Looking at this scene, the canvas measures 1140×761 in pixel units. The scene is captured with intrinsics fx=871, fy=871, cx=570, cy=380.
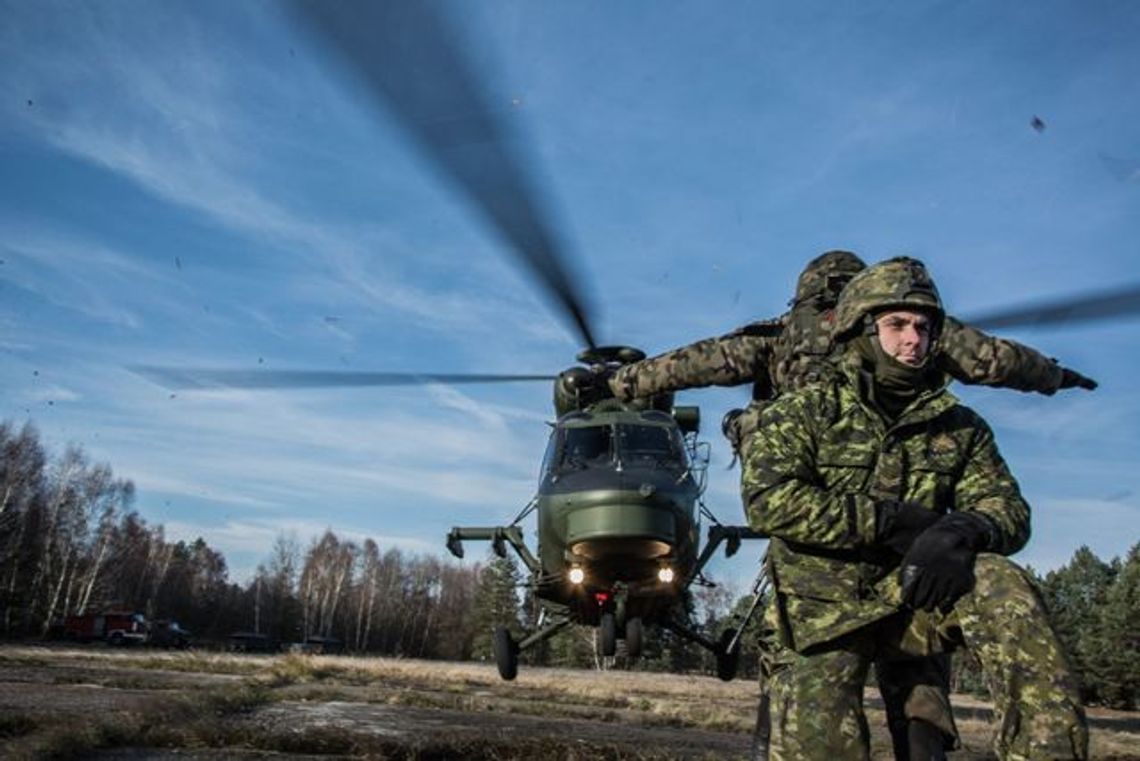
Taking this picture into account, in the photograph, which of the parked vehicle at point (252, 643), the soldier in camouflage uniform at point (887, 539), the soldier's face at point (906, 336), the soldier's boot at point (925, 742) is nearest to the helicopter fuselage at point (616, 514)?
the soldier in camouflage uniform at point (887, 539)

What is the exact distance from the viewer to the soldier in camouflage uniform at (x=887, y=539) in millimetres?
2475

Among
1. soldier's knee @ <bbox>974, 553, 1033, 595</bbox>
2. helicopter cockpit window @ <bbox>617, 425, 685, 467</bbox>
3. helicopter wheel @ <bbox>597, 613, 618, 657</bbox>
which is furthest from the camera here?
helicopter cockpit window @ <bbox>617, 425, 685, 467</bbox>

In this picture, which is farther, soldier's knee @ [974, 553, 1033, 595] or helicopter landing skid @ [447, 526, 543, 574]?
helicopter landing skid @ [447, 526, 543, 574]

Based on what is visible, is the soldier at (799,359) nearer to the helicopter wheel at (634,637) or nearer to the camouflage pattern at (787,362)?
the camouflage pattern at (787,362)

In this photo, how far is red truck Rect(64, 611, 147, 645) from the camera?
3969 centimetres

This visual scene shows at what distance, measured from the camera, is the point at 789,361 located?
16.0 feet

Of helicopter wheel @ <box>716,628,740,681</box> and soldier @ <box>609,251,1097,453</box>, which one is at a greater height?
soldier @ <box>609,251,1097,453</box>

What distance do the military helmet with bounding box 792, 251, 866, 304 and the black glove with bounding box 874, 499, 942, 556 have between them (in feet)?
7.30

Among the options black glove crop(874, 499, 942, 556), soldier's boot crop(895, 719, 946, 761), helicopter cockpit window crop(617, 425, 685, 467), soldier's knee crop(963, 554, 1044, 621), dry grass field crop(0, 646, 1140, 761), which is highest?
helicopter cockpit window crop(617, 425, 685, 467)

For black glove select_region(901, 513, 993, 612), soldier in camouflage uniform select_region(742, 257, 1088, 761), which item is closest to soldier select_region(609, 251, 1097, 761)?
soldier in camouflage uniform select_region(742, 257, 1088, 761)

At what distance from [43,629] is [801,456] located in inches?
2046

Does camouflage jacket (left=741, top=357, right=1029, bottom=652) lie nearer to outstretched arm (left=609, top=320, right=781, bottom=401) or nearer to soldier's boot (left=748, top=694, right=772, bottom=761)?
soldier's boot (left=748, top=694, right=772, bottom=761)

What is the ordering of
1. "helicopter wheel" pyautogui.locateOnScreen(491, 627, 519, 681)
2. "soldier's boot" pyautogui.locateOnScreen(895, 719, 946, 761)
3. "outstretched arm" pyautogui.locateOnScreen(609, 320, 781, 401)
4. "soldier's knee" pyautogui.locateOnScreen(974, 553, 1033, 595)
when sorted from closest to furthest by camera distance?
1. "soldier's knee" pyautogui.locateOnScreen(974, 553, 1033, 595)
2. "soldier's boot" pyautogui.locateOnScreen(895, 719, 946, 761)
3. "outstretched arm" pyautogui.locateOnScreen(609, 320, 781, 401)
4. "helicopter wheel" pyautogui.locateOnScreen(491, 627, 519, 681)

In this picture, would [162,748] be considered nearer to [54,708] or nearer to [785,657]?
[54,708]
